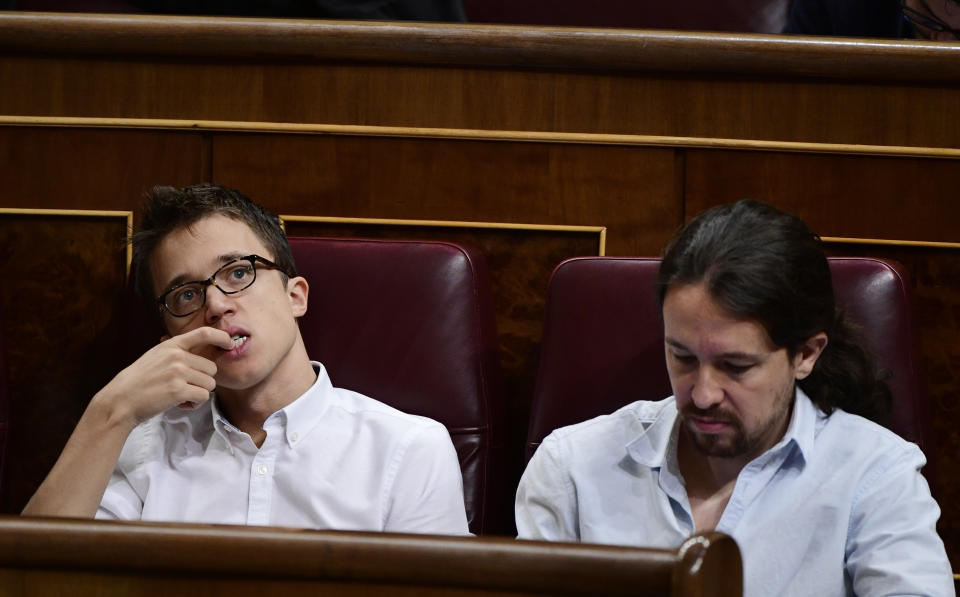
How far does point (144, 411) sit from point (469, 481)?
300 millimetres

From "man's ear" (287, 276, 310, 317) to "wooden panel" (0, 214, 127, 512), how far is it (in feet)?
0.85

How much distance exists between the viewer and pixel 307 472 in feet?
3.37

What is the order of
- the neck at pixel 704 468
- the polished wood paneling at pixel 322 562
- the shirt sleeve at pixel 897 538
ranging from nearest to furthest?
1. the polished wood paneling at pixel 322 562
2. the shirt sleeve at pixel 897 538
3. the neck at pixel 704 468

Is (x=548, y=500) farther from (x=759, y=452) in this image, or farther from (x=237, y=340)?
(x=237, y=340)

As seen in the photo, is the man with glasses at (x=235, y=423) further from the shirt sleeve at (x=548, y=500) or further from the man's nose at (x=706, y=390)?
the man's nose at (x=706, y=390)

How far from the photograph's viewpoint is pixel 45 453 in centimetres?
121

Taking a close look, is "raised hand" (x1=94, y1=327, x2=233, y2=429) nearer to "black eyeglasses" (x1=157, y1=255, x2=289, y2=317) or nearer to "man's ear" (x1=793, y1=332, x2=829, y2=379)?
"black eyeglasses" (x1=157, y1=255, x2=289, y2=317)

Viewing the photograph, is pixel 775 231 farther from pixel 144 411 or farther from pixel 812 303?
pixel 144 411

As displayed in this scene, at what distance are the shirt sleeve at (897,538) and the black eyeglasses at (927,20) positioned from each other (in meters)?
0.65

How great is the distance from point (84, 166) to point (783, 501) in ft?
2.62

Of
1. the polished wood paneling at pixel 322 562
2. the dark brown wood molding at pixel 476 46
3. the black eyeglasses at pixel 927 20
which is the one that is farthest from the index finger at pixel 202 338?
the black eyeglasses at pixel 927 20

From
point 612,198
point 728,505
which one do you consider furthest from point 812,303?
point 612,198

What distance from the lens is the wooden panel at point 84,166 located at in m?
1.23

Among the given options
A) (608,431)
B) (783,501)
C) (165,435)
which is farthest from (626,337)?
(165,435)
